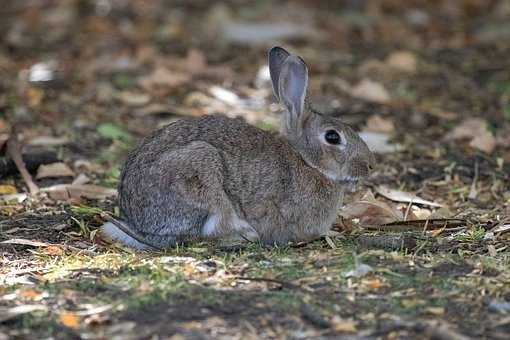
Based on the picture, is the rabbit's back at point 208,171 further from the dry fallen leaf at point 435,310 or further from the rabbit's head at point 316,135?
the dry fallen leaf at point 435,310

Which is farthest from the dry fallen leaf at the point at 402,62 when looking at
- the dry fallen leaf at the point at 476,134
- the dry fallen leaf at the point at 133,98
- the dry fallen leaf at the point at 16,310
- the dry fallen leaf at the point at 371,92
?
the dry fallen leaf at the point at 16,310

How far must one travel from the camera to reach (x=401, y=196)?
7.08 metres

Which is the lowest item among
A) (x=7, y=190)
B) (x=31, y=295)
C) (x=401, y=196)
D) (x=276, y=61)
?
(x=7, y=190)

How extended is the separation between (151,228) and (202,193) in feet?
1.27

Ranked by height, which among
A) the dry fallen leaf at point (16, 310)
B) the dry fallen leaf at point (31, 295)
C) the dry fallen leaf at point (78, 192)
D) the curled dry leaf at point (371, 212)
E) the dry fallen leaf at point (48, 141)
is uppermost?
the curled dry leaf at point (371, 212)

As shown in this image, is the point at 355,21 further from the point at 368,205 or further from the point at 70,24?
the point at 368,205

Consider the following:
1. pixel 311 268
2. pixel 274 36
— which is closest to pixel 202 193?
pixel 311 268

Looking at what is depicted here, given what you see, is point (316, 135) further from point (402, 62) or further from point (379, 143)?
point (402, 62)

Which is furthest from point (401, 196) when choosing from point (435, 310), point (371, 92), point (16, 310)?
point (16, 310)

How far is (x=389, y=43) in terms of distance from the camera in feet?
39.7

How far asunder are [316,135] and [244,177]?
24.1 inches

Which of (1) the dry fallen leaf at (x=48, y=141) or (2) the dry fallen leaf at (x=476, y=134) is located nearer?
(1) the dry fallen leaf at (x=48, y=141)

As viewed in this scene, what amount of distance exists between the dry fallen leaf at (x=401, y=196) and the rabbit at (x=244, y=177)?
0.84 meters

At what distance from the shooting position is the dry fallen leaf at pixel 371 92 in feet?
32.4
